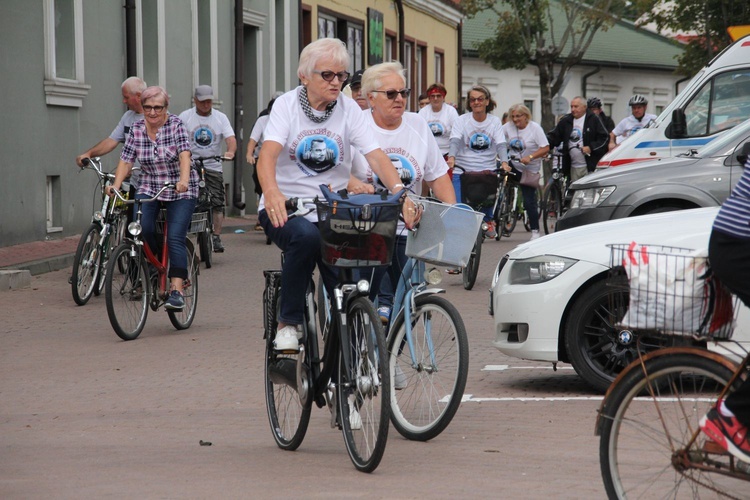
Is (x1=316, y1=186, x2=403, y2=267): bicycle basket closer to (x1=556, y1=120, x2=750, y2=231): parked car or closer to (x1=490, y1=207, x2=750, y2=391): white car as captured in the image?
(x1=490, y1=207, x2=750, y2=391): white car

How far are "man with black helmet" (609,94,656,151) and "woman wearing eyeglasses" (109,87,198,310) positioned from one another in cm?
1219

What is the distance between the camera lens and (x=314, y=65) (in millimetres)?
6398

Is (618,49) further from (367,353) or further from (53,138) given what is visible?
(367,353)

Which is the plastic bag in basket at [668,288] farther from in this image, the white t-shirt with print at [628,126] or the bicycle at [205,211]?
the white t-shirt with print at [628,126]

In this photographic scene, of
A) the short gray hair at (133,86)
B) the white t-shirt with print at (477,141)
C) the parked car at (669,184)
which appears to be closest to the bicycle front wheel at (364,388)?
the parked car at (669,184)

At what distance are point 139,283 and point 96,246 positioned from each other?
73.1 inches

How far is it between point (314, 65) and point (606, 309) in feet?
7.40

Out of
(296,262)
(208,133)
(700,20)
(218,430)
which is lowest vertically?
(218,430)

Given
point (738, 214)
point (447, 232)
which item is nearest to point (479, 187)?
point (447, 232)

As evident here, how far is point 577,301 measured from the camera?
7.63 metres

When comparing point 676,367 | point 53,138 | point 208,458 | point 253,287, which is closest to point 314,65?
point 208,458

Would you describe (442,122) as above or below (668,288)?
above

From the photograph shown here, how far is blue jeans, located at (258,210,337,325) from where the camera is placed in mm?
6070

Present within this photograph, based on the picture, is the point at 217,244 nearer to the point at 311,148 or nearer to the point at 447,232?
the point at 311,148
